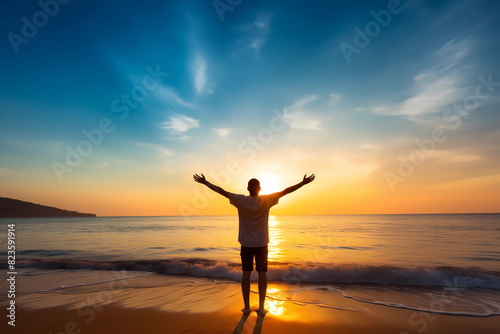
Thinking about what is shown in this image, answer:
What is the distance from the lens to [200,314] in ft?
16.9

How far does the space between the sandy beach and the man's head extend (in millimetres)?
2379

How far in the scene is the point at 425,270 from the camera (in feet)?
29.1

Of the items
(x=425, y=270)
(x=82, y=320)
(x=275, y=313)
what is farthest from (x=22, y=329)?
(x=425, y=270)

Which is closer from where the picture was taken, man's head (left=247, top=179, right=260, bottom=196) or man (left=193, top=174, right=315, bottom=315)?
man (left=193, top=174, right=315, bottom=315)

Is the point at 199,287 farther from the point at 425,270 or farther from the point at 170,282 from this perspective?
the point at 425,270

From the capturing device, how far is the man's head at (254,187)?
196 inches

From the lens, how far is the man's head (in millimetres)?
4984

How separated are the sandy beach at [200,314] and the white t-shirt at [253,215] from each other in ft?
4.88

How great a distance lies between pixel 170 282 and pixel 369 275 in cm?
680

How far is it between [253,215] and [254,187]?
56cm
